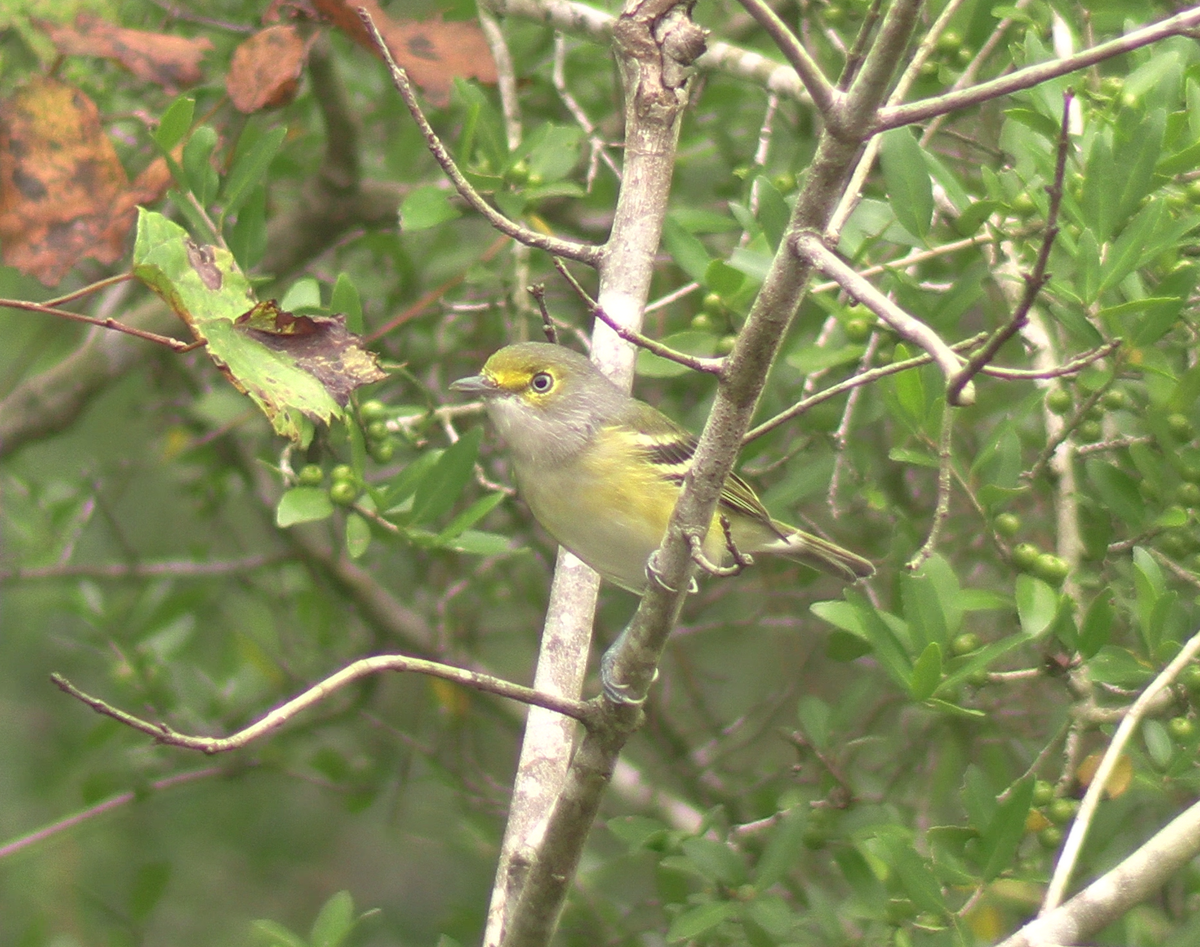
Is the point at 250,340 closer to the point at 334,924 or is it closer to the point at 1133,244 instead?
the point at 334,924

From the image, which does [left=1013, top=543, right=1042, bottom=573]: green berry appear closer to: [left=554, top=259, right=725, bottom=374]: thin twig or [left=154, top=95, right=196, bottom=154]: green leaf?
[left=554, top=259, right=725, bottom=374]: thin twig

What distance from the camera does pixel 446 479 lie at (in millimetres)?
3039

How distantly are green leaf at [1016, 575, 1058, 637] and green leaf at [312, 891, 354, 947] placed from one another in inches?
71.6

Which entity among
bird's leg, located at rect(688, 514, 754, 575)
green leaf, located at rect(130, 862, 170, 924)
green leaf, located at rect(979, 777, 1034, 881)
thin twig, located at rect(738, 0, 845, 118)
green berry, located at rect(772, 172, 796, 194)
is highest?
thin twig, located at rect(738, 0, 845, 118)

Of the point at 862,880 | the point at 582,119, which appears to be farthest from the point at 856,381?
the point at 582,119

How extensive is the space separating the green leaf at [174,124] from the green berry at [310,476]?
877 mm

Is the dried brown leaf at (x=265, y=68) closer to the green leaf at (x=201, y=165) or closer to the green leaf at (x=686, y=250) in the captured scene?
the green leaf at (x=201, y=165)

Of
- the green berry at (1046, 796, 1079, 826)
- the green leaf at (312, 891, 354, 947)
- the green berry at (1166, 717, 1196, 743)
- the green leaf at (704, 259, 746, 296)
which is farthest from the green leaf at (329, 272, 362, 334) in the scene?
the green berry at (1166, 717, 1196, 743)

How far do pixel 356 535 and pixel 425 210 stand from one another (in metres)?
0.98

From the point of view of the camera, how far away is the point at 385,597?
4957mm

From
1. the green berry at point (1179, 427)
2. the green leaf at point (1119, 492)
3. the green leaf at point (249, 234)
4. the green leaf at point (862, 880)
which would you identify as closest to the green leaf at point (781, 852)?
the green leaf at point (862, 880)

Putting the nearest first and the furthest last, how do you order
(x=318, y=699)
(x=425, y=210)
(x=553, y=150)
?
1. (x=318, y=699)
2. (x=425, y=210)
3. (x=553, y=150)

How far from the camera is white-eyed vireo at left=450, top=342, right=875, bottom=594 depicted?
3.16m

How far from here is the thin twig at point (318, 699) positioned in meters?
1.63
